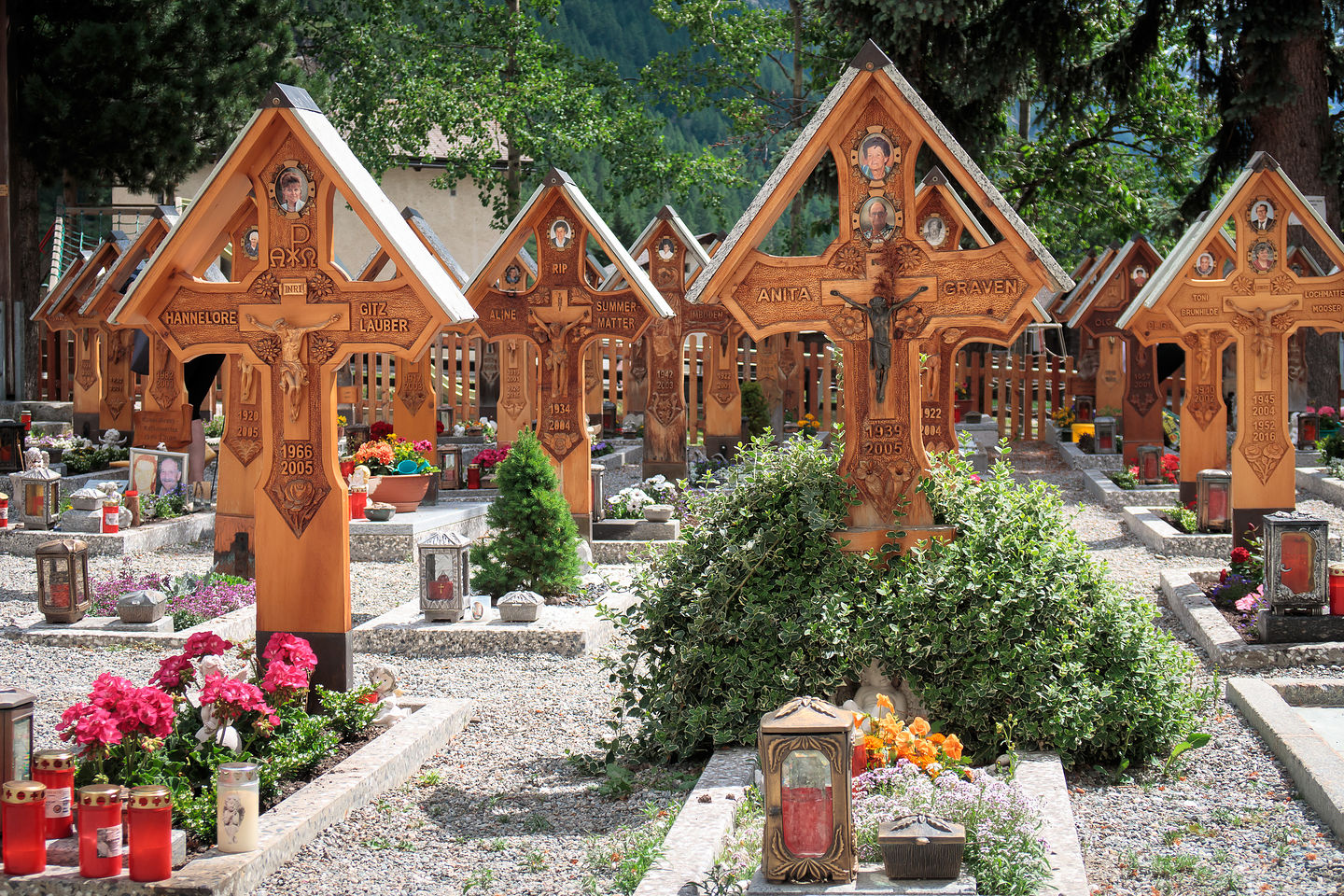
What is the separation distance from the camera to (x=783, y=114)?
3366 cm

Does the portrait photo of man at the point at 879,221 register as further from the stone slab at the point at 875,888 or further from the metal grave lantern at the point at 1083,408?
the metal grave lantern at the point at 1083,408

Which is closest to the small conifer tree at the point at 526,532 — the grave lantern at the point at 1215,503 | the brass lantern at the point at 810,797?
the brass lantern at the point at 810,797

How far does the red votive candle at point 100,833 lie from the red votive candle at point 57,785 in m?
0.36

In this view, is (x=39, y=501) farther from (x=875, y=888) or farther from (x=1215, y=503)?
(x=1215, y=503)

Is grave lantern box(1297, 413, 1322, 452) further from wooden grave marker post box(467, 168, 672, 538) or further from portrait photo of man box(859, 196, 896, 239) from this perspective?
portrait photo of man box(859, 196, 896, 239)

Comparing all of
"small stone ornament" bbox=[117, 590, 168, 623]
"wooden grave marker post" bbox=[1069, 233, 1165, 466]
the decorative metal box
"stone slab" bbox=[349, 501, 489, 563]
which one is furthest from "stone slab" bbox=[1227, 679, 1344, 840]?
"wooden grave marker post" bbox=[1069, 233, 1165, 466]

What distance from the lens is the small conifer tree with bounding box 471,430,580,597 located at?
1005 centimetres

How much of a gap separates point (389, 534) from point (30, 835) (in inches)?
326

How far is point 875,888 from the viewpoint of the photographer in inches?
173

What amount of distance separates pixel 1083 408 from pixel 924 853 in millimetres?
19321

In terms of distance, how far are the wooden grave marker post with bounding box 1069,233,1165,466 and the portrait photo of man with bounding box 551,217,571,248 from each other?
903cm

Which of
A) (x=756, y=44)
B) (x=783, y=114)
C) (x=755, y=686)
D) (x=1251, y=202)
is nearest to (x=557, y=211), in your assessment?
(x=1251, y=202)

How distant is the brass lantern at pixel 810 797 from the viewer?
4449 millimetres

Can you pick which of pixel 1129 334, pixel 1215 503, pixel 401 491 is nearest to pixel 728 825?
pixel 1215 503
